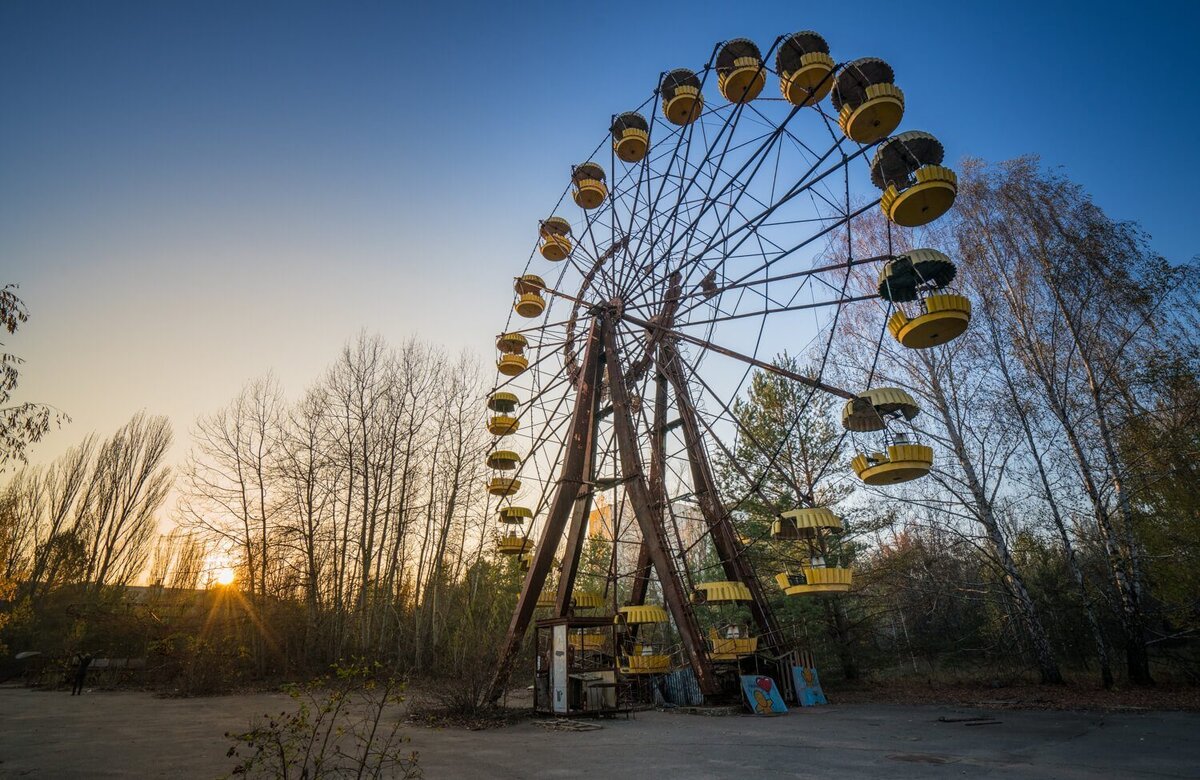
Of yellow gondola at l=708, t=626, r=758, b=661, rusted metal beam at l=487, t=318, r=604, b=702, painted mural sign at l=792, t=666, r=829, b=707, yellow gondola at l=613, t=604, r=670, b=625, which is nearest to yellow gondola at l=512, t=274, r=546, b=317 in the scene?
rusted metal beam at l=487, t=318, r=604, b=702

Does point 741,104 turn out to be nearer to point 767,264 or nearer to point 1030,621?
point 767,264

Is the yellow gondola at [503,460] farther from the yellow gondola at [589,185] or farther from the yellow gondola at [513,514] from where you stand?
the yellow gondola at [589,185]

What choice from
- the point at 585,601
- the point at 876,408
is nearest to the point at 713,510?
the point at 585,601

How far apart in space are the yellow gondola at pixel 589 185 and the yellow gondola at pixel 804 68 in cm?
605

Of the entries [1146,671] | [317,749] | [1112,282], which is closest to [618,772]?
[317,749]

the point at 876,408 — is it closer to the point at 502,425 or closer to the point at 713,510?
the point at 713,510

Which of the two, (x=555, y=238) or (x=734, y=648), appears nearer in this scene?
(x=734, y=648)

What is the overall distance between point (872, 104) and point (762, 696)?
11818 mm

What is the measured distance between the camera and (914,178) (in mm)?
9258

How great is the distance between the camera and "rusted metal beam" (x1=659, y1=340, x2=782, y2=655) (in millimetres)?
14383

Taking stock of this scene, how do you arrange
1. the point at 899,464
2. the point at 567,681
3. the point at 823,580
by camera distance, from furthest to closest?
the point at 567,681, the point at 823,580, the point at 899,464

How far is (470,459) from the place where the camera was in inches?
999

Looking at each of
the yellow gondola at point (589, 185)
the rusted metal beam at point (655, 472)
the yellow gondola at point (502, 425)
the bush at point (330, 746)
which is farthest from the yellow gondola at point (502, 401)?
the bush at point (330, 746)

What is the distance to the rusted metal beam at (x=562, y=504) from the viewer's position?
40.4ft
